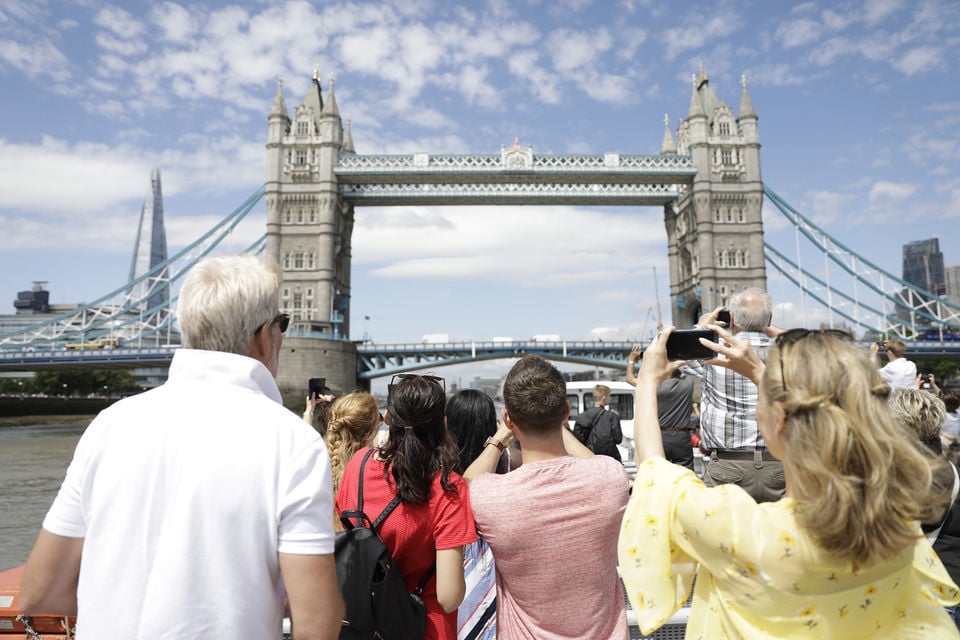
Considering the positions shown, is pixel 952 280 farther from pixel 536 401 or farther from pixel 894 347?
pixel 536 401

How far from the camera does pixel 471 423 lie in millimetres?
3396

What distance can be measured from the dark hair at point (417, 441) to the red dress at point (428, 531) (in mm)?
30

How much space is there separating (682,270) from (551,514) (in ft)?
135

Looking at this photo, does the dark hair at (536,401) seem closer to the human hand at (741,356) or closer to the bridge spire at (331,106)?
the human hand at (741,356)

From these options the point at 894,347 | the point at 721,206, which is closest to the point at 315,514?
the point at 894,347

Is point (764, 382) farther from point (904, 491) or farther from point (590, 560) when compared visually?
point (590, 560)

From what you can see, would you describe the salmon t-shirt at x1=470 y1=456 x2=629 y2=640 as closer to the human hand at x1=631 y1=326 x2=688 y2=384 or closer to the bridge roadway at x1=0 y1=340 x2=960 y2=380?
the human hand at x1=631 y1=326 x2=688 y2=384

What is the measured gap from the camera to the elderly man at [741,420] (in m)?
2.96

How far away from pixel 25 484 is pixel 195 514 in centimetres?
1470

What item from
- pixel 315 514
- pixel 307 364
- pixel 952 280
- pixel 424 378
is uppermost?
pixel 952 280

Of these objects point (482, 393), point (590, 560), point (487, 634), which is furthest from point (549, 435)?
point (482, 393)

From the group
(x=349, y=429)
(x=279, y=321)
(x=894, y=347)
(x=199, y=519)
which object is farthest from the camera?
(x=894, y=347)

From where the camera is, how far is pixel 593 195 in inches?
1447

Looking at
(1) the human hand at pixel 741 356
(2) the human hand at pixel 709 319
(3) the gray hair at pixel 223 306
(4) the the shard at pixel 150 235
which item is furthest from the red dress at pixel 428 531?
(4) the the shard at pixel 150 235
